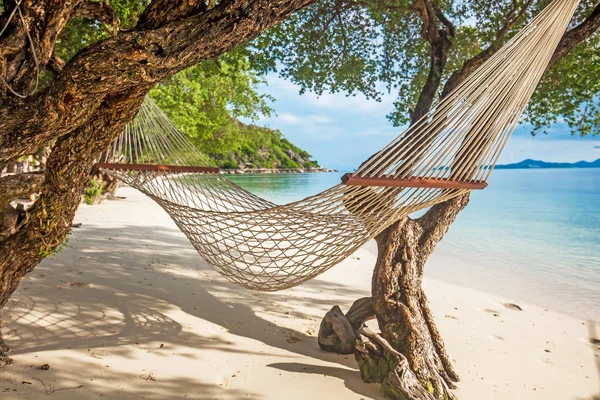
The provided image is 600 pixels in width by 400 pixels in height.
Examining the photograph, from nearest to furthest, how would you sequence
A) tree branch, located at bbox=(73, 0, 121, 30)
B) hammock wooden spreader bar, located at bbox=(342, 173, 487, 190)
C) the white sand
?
hammock wooden spreader bar, located at bbox=(342, 173, 487, 190)
the white sand
tree branch, located at bbox=(73, 0, 121, 30)

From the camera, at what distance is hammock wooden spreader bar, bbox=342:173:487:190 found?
60.9 inches

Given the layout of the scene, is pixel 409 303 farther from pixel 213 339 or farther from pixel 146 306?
pixel 146 306

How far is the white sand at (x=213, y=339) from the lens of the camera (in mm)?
1877

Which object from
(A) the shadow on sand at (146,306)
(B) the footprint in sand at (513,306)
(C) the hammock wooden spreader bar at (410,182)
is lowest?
(B) the footprint in sand at (513,306)

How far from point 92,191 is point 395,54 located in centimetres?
549

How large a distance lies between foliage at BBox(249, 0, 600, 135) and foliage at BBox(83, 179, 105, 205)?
4773 mm

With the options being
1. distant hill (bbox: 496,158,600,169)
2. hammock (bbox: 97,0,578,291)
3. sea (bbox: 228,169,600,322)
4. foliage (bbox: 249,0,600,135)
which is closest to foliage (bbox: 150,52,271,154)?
sea (bbox: 228,169,600,322)

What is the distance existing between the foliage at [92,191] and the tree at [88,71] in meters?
6.05

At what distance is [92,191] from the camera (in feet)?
24.6

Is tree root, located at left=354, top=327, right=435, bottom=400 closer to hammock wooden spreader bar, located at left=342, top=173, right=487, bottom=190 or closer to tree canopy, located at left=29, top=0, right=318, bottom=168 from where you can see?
hammock wooden spreader bar, located at left=342, top=173, right=487, bottom=190

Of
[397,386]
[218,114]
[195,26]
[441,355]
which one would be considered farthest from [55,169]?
[218,114]

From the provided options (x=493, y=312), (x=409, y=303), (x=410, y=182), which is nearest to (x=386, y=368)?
(x=409, y=303)

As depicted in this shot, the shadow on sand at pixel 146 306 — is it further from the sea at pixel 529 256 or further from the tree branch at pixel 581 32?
the sea at pixel 529 256

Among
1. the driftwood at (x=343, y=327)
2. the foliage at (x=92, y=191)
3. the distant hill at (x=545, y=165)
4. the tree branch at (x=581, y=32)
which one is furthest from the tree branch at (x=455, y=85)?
the distant hill at (x=545, y=165)
